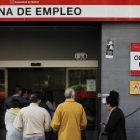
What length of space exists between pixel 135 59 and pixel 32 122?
127 inches

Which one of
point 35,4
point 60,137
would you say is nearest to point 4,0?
point 35,4

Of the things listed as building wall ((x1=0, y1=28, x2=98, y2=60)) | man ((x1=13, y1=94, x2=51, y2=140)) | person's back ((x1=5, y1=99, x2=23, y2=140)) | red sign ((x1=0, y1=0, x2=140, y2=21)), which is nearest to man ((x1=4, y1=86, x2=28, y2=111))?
person's back ((x1=5, y1=99, x2=23, y2=140))

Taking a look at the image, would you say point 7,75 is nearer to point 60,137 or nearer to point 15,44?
point 15,44

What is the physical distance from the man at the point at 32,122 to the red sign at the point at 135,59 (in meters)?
2.82

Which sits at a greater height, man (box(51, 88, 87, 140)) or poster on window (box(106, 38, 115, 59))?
poster on window (box(106, 38, 115, 59))

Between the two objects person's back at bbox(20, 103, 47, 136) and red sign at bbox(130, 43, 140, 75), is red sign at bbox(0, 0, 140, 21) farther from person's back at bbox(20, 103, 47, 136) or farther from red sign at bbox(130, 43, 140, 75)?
person's back at bbox(20, 103, 47, 136)

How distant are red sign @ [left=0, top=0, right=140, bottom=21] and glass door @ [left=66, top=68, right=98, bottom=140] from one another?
9.25 feet

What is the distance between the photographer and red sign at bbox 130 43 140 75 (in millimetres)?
7680

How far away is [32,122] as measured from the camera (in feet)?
19.3

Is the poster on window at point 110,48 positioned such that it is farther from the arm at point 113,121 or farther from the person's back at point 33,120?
the person's back at point 33,120

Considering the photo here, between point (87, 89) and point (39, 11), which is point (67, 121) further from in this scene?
point (87, 89)

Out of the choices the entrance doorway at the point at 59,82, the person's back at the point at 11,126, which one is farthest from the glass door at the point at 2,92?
the person's back at the point at 11,126

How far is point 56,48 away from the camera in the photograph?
10180mm

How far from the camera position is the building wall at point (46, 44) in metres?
10.1
